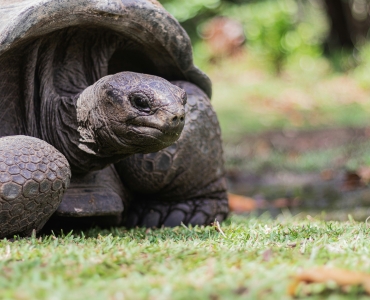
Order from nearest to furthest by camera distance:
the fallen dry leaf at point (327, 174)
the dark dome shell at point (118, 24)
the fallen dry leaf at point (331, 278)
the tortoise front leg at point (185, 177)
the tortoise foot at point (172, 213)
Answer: the fallen dry leaf at point (331, 278)
the dark dome shell at point (118, 24)
the tortoise front leg at point (185, 177)
the tortoise foot at point (172, 213)
the fallen dry leaf at point (327, 174)

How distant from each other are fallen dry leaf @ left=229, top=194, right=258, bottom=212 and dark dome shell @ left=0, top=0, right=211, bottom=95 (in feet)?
4.24

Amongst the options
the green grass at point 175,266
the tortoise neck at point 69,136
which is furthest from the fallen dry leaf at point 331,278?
the tortoise neck at point 69,136

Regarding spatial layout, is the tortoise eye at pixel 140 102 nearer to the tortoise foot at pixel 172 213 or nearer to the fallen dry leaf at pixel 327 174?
the tortoise foot at pixel 172 213

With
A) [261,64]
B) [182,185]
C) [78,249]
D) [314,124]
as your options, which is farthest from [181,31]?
[261,64]

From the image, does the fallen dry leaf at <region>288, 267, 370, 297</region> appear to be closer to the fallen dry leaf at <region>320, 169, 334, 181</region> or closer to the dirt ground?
the dirt ground

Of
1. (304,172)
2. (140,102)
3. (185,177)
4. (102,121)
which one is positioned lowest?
(304,172)

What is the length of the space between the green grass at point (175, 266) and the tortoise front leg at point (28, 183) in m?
0.14

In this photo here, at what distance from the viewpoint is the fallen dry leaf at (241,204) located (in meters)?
4.45

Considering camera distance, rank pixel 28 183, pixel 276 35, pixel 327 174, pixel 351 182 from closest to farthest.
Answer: pixel 28 183
pixel 351 182
pixel 327 174
pixel 276 35

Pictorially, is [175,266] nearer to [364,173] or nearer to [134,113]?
[134,113]

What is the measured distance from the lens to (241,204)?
4504 millimetres

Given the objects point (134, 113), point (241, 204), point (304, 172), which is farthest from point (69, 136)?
point (304, 172)

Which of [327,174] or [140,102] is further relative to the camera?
[327,174]

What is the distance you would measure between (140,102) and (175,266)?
3.05 feet
